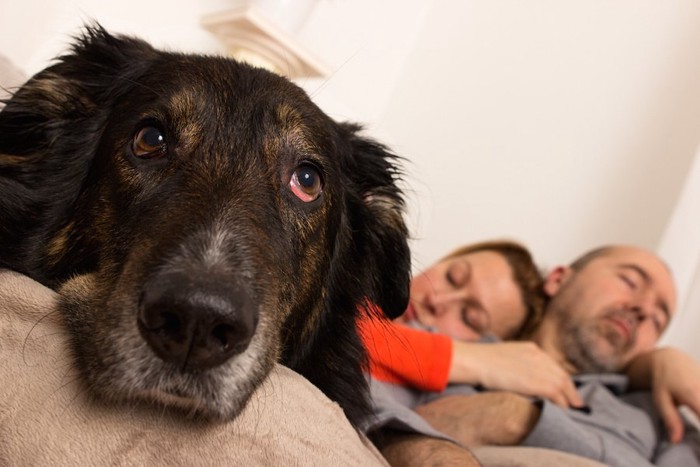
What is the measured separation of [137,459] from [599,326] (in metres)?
2.68

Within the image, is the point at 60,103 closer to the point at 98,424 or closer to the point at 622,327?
the point at 98,424

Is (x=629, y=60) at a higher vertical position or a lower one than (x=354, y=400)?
higher

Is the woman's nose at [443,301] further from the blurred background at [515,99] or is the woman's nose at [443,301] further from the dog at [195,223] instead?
the dog at [195,223]

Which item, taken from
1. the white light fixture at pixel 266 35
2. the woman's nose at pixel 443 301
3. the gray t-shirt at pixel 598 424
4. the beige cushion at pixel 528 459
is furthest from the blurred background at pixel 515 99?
the beige cushion at pixel 528 459

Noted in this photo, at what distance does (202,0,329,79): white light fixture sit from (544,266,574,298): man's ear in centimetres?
167

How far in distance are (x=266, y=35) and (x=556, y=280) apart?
2.02 meters

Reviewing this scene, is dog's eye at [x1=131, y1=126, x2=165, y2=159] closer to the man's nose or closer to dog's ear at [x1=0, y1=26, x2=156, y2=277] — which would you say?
dog's ear at [x1=0, y1=26, x2=156, y2=277]

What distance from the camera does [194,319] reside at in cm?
94

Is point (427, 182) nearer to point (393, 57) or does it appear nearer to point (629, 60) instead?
point (393, 57)

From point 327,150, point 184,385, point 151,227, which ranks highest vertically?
point 327,150

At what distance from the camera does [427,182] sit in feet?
15.1

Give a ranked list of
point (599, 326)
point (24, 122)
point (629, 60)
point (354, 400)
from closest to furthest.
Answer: point (24, 122), point (354, 400), point (599, 326), point (629, 60)

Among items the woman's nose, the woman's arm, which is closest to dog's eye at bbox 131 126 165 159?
the woman's arm

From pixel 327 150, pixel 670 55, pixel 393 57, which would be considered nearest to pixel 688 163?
pixel 670 55
